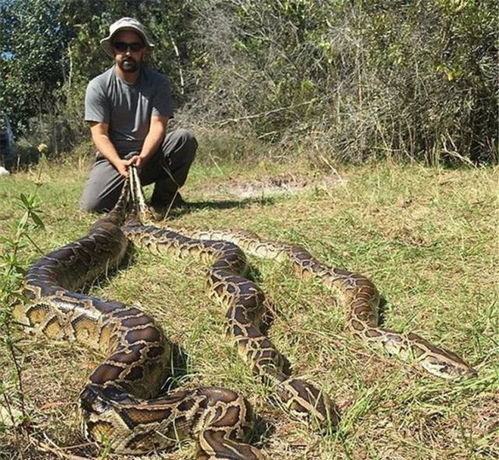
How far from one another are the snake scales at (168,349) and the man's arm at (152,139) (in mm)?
1840

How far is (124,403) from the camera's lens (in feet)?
10.1

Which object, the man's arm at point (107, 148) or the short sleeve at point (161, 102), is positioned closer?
the man's arm at point (107, 148)

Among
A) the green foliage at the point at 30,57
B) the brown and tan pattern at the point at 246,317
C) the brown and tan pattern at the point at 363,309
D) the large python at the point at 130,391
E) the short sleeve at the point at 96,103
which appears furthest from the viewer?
the green foliage at the point at 30,57

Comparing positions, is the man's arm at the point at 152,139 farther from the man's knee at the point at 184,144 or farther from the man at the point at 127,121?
the man's knee at the point at 184,144

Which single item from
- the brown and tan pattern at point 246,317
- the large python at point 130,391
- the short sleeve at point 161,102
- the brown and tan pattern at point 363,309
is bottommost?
the brown and tan pattern at point 363,309

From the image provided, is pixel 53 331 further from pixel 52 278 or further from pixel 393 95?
pixel 393 95

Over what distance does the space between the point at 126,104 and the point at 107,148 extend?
0.66 meters

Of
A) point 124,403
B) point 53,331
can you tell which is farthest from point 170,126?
point 124,403

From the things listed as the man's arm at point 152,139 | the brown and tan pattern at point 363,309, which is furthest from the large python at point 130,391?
the man's arm at point 152,139

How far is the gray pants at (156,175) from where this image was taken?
817 cm

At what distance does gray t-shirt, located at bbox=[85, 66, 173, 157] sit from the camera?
7973mm

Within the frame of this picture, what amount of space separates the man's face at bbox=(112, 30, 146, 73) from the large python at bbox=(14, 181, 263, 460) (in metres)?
3.78

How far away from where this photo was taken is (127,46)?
7.89m

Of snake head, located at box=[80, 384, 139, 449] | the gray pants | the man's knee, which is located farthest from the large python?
the man's knee
